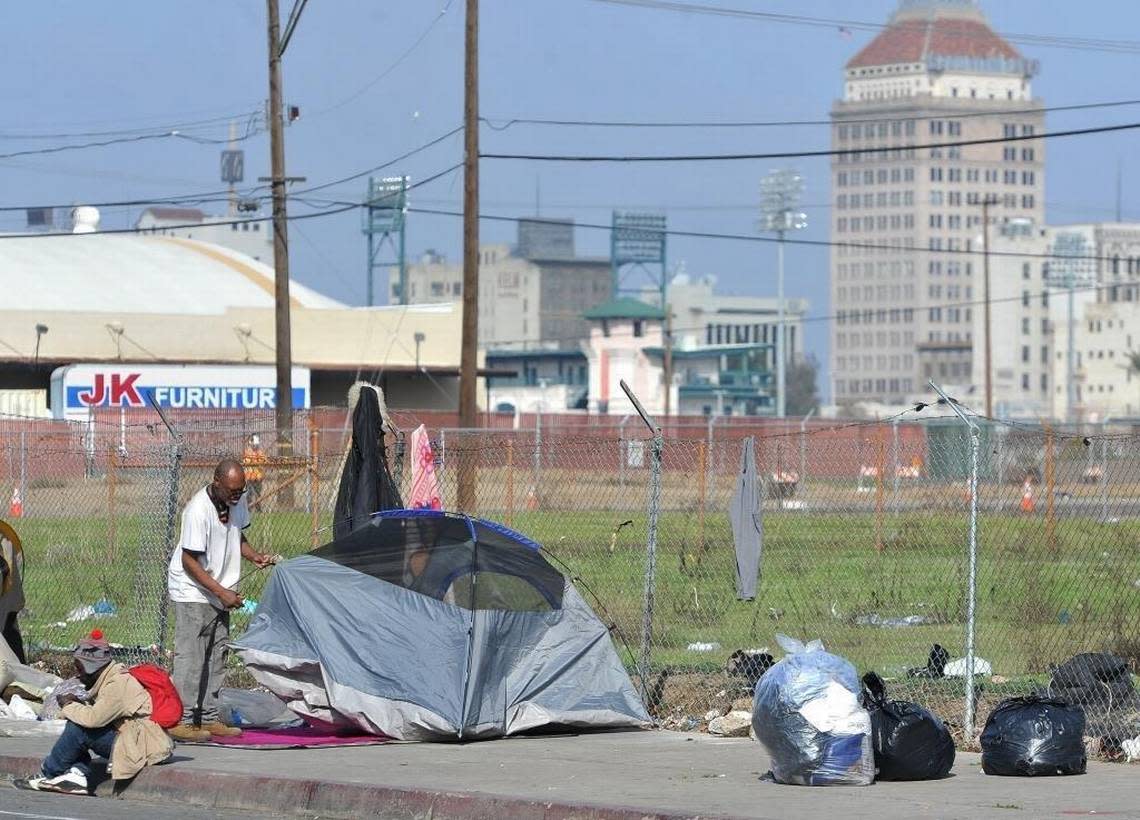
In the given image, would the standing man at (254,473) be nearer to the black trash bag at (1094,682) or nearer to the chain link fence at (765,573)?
the chain link fence at (765,573)

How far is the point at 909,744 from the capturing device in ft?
32.9

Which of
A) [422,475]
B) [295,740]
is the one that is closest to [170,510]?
[422,475]

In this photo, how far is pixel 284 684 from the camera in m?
11.6

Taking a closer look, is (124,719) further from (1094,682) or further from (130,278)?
(130,278)

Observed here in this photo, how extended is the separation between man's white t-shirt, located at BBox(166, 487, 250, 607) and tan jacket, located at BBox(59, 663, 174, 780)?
1.19m

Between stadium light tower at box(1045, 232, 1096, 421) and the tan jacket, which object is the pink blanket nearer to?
the tan jacket

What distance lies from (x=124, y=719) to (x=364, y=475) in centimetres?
337

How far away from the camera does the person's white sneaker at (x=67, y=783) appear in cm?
1057

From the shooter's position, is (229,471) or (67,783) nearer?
(67,783)

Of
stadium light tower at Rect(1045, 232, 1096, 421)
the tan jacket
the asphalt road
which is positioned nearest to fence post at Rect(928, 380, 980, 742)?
the asphalt road

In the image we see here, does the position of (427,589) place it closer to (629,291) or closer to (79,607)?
(79,607)

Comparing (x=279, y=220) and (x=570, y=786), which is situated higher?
(x=279, y=220)

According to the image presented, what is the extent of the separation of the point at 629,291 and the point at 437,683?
185 metres

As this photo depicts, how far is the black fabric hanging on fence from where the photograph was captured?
13578 millimetres
